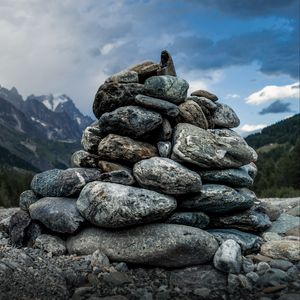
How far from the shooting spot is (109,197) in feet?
54.0

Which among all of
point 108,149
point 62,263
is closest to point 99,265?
point 62,263

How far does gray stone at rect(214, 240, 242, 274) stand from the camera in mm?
15227

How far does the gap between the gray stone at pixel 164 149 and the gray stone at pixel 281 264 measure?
6.16 metres

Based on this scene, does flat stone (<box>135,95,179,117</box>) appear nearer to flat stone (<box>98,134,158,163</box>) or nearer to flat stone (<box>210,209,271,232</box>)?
flat stone (<box>98,134,158,163</box>)

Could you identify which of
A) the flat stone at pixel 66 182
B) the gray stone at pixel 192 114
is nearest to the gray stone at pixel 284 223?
the gray stone at pixel 192 114

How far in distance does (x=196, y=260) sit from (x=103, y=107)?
8592 mm

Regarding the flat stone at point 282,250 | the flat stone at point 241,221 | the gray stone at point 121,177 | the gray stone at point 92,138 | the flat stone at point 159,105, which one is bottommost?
the flat stone at point 282,250

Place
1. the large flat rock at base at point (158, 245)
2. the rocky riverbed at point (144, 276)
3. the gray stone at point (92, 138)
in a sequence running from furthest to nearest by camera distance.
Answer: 1. the gray stone at point (92, 138)
2. the large flat rock at base at point (158, 245)
3. the rocky riverbed at point (144, 276)

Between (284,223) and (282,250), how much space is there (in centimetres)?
546

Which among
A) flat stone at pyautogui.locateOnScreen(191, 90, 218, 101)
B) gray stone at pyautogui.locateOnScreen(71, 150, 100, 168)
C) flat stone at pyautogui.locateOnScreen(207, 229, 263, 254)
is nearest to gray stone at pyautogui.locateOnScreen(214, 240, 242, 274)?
flat stone at pyautogui.locateOnScreen(207, 229, 263, 254)

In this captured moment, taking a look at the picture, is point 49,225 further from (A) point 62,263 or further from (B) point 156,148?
(B) point 156,148

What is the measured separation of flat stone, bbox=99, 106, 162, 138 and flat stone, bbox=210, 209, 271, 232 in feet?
16.0

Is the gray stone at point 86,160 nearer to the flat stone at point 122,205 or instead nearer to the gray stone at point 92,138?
the gray stone at point 92,138

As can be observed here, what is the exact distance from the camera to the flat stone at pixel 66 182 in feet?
61.8
